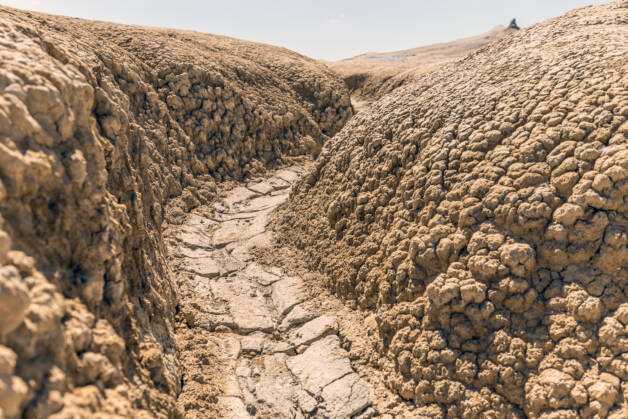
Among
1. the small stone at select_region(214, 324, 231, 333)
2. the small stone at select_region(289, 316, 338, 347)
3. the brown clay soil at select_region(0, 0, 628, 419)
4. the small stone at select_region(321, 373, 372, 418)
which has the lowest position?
the small stone at select_region(321, 373, 372, 418)

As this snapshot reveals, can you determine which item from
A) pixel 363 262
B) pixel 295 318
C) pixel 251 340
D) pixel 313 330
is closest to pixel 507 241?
pixel 363 262

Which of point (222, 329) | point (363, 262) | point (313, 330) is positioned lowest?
point (222, 329)

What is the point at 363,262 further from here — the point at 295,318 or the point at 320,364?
the point at 320,364

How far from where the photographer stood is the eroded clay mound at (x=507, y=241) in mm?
5090

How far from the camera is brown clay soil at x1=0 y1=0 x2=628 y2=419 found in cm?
414

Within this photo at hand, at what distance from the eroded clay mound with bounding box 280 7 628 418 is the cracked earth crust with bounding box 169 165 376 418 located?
75cm

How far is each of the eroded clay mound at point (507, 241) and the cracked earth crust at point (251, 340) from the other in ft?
2.47

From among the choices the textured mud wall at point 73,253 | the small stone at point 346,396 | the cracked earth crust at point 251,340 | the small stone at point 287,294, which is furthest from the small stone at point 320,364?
the textured mud wall at point 73,253

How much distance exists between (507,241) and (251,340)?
432 cm

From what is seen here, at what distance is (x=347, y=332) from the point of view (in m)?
7.08

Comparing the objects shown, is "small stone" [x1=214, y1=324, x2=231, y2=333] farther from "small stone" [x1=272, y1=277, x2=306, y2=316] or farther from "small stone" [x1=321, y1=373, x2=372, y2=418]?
"small stone" [x1=321, y1=373, x2=372, y2=418]

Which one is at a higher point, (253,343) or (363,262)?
(363,262)

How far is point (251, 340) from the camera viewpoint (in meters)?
7.23

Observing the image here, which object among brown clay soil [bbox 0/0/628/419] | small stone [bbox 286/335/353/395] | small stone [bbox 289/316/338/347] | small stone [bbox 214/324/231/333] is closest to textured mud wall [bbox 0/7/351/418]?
brown clay soil [bbox 0/0/628/419]
